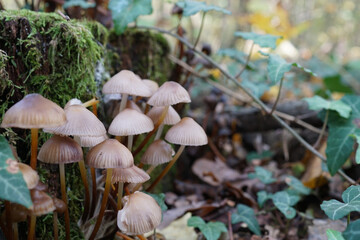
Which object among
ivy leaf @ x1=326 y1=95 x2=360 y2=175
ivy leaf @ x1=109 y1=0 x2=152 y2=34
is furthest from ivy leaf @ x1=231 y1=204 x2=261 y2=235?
ivy leaf @ x1=109 y1=0 x2=152 y2=34

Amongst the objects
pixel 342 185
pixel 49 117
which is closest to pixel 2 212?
pixel 49 117

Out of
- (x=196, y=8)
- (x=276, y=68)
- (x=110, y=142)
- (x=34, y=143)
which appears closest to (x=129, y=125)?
(x=110, y=142)

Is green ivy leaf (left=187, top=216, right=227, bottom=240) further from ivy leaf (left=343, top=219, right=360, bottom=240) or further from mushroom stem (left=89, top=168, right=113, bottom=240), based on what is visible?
ivy leaf (left=343, top=219, right=360, bottom=240)

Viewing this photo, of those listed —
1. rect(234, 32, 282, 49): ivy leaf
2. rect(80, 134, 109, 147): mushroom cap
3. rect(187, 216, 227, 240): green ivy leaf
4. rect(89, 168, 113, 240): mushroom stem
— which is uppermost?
rect(234, 32, 282, 49): ivy leaf

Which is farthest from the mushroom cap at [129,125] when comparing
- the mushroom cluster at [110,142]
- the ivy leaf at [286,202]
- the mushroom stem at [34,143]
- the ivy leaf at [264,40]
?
the ivy leaf at [264,40]

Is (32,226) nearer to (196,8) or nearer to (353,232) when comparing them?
(353,232)

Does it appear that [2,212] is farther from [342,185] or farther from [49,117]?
[342,185]
